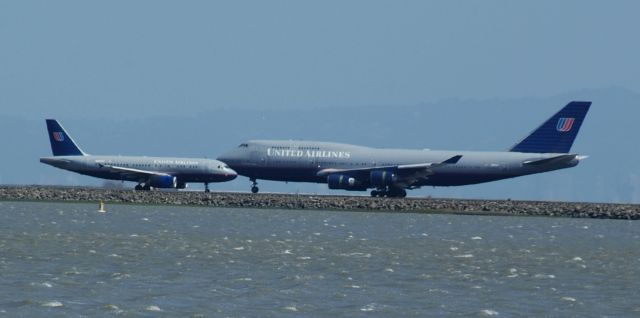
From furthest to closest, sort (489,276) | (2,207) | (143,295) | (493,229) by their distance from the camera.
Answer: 1. (2,207)
2. (493,229)
3. (489,276)
4. (143,295)

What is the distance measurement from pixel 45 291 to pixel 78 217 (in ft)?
149

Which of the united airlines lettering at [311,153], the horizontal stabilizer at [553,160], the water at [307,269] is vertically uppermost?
the united airlines lettering at [311,153]

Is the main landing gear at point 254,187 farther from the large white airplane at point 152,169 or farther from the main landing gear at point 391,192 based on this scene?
the main landing gear at point 391,192

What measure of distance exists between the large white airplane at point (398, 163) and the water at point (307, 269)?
89.9ft

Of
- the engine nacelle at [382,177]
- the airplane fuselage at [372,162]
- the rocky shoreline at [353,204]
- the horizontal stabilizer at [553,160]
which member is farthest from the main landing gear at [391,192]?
the horizontal stabilizer at [553,160]

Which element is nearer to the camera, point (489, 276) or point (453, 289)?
point (453, 289)

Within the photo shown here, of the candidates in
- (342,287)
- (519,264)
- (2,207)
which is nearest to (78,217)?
(2,207)

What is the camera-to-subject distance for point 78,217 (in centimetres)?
8531

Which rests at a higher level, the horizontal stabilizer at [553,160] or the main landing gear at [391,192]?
the horizontal stabilizer at [553,160]

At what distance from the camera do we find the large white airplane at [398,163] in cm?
11225

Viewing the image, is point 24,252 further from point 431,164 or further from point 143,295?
point 431,164

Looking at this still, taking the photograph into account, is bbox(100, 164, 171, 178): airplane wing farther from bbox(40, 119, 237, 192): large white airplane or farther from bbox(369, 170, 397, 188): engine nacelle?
bbox(369, 170, 397, 188): engine nacelle

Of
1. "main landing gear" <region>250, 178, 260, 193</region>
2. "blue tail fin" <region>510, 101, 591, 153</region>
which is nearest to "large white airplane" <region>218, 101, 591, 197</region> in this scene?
"blue tail fin" <region>510, 101, 591, 153</region>

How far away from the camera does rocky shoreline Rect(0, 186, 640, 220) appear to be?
10025cm
